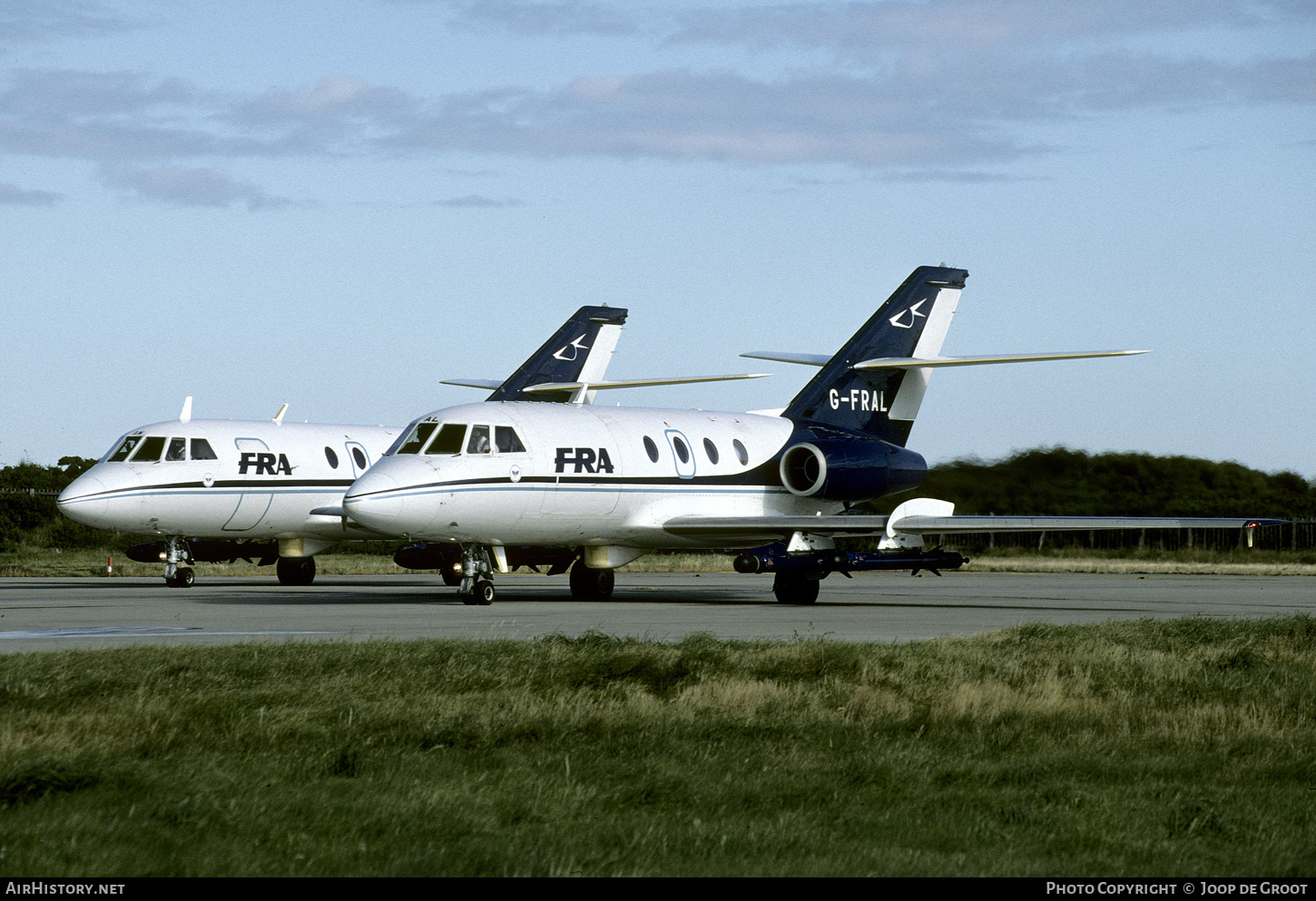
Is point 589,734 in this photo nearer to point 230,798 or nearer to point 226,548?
point 230,798

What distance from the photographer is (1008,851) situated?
6410 mm

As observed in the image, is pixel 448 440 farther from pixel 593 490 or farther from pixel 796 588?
pixel 796 588

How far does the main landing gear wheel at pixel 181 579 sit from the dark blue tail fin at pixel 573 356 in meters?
8.21

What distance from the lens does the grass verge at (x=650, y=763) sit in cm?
625

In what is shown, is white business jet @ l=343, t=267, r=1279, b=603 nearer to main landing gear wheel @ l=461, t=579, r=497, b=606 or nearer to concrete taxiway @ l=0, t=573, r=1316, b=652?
main landing gear wheel @ l=461, t=579, r=497, b=606

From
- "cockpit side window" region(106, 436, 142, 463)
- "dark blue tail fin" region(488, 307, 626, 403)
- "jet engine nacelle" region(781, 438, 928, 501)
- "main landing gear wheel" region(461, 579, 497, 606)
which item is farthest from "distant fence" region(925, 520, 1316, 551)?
"cockpit side window" region(106, 436, 142, 463)

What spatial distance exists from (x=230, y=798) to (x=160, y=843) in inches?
30.4

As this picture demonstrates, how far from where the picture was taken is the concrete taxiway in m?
17.0

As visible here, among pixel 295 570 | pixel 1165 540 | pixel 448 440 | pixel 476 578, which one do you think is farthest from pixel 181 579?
pixel 1165 540

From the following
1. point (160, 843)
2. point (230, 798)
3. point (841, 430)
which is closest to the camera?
point (160, 843)

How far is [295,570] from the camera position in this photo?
3250 cm

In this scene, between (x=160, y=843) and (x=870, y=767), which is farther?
(x=870, y=767)

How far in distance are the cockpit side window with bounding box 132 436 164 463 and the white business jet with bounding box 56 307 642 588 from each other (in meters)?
0.02
